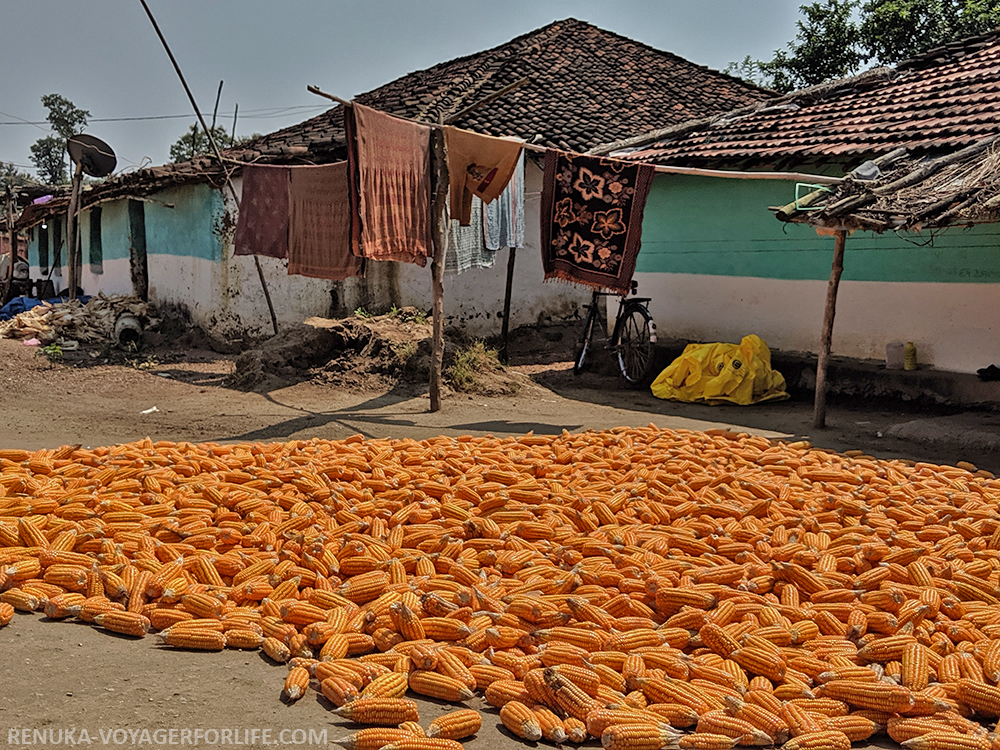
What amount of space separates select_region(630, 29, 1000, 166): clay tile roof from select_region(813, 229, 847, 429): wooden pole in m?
2.48

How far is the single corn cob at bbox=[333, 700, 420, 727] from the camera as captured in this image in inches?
119

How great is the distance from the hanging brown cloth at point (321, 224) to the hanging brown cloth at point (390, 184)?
59.9 inches

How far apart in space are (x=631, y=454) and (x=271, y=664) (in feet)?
12.2

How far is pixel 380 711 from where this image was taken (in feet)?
9.96

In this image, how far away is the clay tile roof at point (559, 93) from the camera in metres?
17.2

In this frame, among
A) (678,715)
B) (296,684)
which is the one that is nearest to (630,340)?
(678,715)

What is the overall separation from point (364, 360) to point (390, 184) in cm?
367

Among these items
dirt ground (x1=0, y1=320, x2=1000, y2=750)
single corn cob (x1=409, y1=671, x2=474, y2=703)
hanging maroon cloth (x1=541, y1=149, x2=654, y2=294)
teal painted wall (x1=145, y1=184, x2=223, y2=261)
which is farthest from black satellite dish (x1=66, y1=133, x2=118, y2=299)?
single corn cob (x1=409, y1=671, x2=474, y2=703)

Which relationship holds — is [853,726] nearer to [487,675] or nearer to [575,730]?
[575,730]

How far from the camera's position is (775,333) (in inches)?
493

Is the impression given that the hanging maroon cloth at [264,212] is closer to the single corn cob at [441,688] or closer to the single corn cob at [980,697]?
the single corn cob at [441,688]

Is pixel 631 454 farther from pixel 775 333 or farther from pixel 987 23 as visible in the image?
pixel 987 23

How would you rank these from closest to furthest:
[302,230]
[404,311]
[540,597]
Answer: [540,597] → [302,230] → [404,311]

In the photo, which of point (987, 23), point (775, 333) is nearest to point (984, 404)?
point (775, 333)
